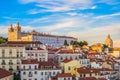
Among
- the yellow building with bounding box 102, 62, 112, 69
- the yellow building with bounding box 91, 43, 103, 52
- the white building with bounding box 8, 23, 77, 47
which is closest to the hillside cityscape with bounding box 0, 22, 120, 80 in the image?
the yellow building with bounding box 102, 62, 112, 69

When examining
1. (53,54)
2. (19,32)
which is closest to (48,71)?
(53,54)

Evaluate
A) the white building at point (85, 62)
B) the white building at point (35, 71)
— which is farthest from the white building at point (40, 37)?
the white building at point (35, 71)

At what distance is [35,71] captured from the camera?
4353cm

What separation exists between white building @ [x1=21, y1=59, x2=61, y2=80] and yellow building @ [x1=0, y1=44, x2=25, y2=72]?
2.61m

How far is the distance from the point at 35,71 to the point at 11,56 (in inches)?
216

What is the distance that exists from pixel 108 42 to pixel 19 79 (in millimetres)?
85242

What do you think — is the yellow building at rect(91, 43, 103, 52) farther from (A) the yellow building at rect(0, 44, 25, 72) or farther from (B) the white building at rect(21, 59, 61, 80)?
(B) the white building at rect(21, 59, 61, 80)

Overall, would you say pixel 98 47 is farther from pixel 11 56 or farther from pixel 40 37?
pixel 11 56

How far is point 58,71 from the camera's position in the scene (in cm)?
4475

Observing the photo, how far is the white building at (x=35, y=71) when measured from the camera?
4331 cm

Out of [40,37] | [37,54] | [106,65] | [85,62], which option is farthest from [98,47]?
[37,54]

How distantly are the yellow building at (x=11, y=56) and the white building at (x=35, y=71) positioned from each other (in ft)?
8.56

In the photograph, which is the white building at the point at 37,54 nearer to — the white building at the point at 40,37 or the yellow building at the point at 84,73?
the yellow building at the point at 84,73

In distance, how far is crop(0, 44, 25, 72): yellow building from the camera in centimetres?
4610
